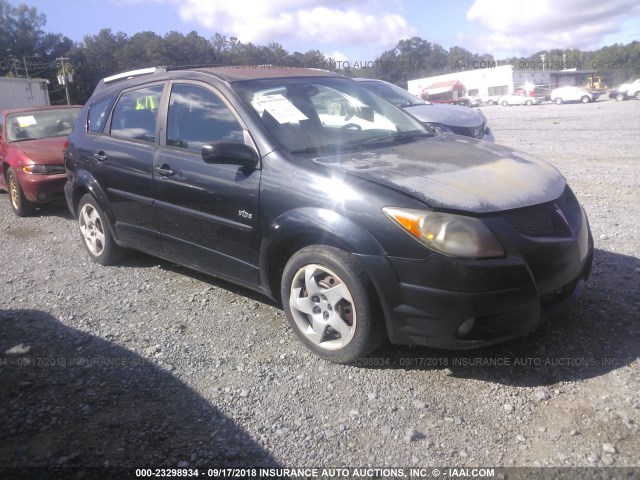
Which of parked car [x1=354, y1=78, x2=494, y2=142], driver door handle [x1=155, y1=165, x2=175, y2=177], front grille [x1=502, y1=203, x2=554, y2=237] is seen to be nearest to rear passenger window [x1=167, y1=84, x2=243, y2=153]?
driver door handle [x1=155, y1=165, x2=175, y2=177]

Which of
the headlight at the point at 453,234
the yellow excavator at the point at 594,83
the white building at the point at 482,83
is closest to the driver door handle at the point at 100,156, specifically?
the headlight at the point at 453,234

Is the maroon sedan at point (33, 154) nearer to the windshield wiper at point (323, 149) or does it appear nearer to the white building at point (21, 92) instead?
the windshield wiper at point (323, 149)

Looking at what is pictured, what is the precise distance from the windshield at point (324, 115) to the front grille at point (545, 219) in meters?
1.20

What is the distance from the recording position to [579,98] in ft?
156

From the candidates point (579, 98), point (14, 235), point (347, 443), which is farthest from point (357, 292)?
point (579, 98)

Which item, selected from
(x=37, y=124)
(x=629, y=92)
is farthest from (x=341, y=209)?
(x=629, y=92)

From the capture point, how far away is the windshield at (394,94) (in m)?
8.66

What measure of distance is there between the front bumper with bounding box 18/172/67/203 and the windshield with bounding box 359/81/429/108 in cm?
475

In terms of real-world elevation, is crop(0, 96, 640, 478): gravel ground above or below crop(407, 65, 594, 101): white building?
below

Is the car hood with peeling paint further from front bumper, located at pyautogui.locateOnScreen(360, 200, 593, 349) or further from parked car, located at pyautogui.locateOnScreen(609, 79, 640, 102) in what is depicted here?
parked car, located at pyautogui.locateOnScreen(609, 79, 640, 102)

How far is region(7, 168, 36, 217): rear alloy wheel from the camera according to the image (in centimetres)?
786

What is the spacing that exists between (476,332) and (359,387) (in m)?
0.71

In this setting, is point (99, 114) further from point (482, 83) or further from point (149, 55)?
point (482, 83)

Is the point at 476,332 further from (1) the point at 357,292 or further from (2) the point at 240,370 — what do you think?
(2) the point at 240,370
